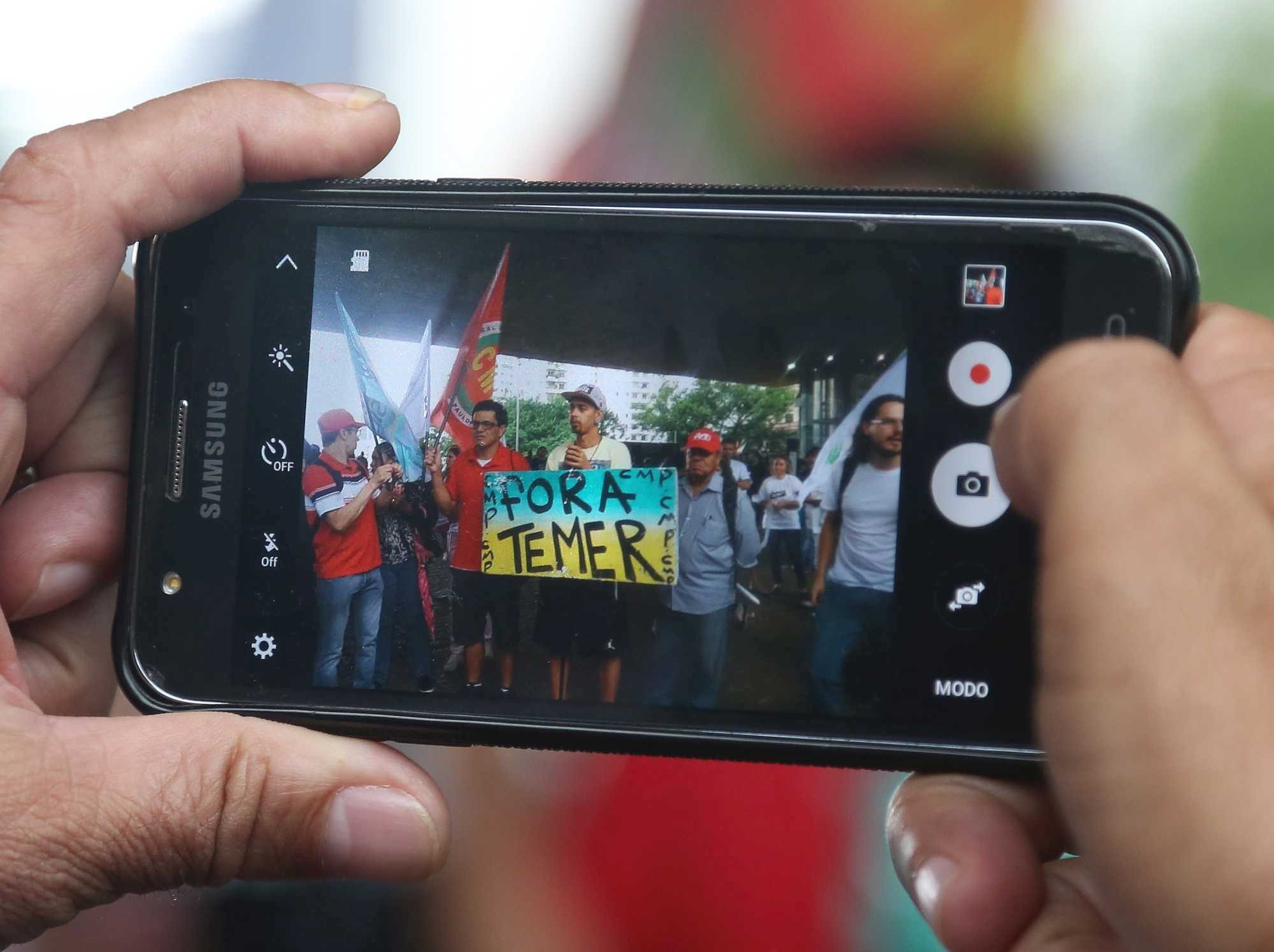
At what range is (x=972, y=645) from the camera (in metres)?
0.46

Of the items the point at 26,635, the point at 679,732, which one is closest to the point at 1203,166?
the point at 679,732

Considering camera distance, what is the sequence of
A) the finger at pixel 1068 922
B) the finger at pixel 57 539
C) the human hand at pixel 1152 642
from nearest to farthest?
the human hand at pixel 1152 642, the finger at pixel 1068 922, the finger at pixel 57 539

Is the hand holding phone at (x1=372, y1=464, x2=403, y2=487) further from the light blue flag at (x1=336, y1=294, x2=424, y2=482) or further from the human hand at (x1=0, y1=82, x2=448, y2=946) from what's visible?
the human hand at (x1=0, y1=82, x2=448, y2=946)

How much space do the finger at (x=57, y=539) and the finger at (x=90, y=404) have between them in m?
0.02

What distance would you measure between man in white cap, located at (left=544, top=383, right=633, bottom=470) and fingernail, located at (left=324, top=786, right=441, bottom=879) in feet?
0.62

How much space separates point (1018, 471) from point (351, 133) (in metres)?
0.41

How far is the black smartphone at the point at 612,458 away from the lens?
46cm

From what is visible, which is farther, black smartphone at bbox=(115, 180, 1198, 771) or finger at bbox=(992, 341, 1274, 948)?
black smartphone at bbox=(115, 180, 1198, 771)

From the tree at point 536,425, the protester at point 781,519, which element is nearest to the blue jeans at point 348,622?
the tree at point 536,425

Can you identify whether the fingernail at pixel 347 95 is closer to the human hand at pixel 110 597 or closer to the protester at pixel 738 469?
the human hand at pixel 110 597

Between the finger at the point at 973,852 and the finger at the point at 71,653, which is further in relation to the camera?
the finger at the point at 71,653

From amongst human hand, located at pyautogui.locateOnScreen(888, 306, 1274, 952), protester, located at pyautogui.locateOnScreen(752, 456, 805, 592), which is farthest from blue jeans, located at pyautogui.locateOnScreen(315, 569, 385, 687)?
human hand, located at pyautogui.locateOnScreen(888, 306, 1274, 952)

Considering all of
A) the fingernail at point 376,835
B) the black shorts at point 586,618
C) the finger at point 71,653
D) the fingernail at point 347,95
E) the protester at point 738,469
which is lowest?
the fingernail at point 376,835

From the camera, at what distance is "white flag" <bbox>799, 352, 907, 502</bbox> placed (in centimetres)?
47
